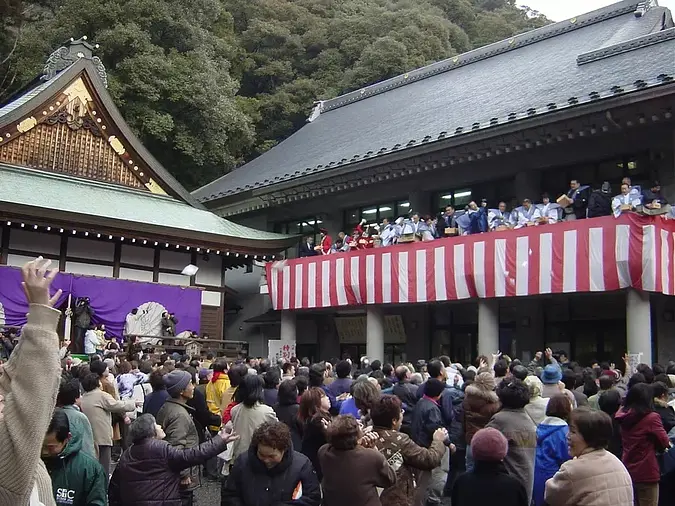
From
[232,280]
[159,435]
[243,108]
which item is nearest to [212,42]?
[243,108]

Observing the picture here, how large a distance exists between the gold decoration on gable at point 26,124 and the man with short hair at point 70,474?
1661 cm

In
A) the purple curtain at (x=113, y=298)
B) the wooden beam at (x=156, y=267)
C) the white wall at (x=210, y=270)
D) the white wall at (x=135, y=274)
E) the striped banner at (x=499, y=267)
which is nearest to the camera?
the striped banner at (x=499, y=267)

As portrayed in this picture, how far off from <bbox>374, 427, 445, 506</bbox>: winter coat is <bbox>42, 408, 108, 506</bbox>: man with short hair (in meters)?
1.64

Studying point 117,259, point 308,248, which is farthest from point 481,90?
point 117,259

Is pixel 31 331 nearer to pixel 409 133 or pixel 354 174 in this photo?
pixel 354 174

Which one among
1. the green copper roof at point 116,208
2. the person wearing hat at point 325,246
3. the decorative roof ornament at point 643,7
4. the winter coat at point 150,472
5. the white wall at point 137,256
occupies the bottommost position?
the winter coat at point 150,472

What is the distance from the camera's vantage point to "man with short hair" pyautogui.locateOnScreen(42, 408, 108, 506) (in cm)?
347

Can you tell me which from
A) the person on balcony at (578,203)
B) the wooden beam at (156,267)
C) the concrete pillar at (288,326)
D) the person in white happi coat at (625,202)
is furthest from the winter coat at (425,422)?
the wooden beam at (156,267)

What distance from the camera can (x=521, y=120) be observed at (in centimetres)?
1355

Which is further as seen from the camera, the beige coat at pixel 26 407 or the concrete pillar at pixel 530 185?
the concrete pillar at pixel 530 185

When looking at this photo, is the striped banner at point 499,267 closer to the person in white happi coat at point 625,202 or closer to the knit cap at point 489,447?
the person in white happi coat at point 625,202

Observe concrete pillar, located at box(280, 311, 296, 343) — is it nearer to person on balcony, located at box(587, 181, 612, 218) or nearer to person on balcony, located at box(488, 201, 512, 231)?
person on balcony, located at box(488, 201, 512, 231)

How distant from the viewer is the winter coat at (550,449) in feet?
15.6

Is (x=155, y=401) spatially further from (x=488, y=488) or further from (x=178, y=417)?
(x=488, y=488)
